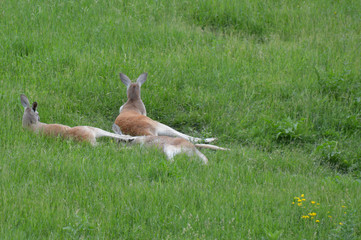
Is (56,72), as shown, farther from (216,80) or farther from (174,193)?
(174,193)

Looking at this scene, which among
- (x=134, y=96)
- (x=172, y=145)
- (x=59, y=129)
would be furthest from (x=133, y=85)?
(x=172, y=145)

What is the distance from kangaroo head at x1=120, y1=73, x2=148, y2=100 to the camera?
8.97m

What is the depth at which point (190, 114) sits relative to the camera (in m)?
8.94

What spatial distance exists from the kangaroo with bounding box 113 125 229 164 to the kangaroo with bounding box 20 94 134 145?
0.27 m

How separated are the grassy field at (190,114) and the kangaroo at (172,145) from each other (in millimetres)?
238

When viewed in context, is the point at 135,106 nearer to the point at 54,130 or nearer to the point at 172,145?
the point at 54,130

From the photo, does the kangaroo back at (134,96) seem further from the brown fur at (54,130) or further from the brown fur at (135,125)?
the brown fur at (54,130)

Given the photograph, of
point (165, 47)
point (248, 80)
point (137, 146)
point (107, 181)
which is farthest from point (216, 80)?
point (107, 181)

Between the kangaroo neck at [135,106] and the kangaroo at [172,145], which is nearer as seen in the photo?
the kangaroo at [172,145]

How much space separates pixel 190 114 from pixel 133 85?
1.21m

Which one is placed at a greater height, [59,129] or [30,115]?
[30,115]

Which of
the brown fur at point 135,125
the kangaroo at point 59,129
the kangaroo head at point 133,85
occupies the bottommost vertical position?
the brown fur at point 135,125

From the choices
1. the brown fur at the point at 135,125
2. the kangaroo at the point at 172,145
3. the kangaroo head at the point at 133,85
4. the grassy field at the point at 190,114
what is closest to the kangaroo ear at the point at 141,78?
the kangaroo head at the point at 133,85

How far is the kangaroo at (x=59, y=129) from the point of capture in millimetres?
7367
